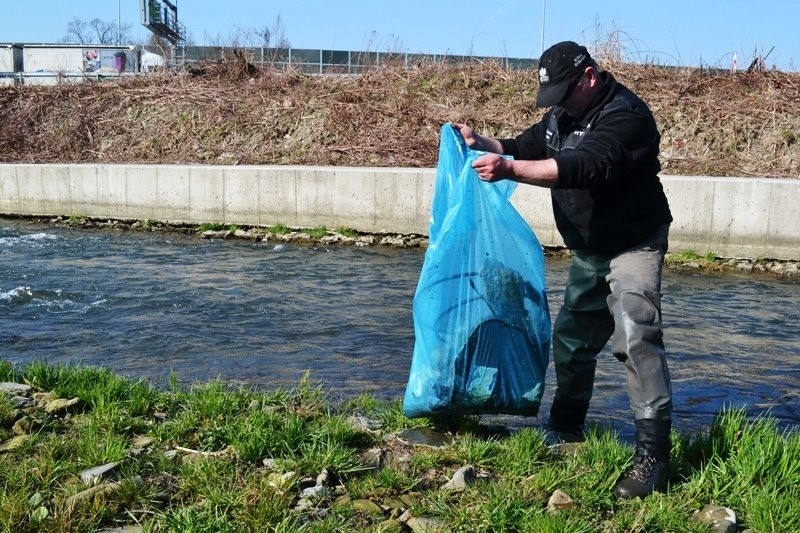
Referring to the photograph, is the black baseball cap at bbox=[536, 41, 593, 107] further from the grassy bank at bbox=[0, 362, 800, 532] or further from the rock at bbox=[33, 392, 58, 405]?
the rock at bbox=[33, 392, 58, 405]

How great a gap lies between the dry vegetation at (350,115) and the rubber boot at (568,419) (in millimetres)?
9903

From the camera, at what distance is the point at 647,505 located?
121 inches

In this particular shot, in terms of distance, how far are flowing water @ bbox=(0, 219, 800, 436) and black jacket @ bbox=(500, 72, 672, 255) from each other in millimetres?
1426

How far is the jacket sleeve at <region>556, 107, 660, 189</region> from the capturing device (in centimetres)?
317

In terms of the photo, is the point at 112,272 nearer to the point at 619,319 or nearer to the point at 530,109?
the point at 619,319

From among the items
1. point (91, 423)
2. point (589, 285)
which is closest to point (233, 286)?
point (91, 423)

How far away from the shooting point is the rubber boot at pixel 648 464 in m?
3.18

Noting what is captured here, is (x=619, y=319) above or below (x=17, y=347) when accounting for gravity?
above

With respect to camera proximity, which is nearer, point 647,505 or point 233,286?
point 647,505

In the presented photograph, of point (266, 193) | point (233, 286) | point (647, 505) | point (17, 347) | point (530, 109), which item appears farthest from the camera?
point (530, 109)

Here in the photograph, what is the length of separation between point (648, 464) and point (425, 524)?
37.6 inches

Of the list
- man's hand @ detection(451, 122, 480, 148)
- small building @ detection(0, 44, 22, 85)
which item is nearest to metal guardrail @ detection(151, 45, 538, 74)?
small building @ detection(0, 44, 22, 85)

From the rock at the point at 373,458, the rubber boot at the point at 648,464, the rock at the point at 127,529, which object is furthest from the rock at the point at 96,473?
the rubber boot at the point at 648,464

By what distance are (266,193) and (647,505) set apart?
10061mm
